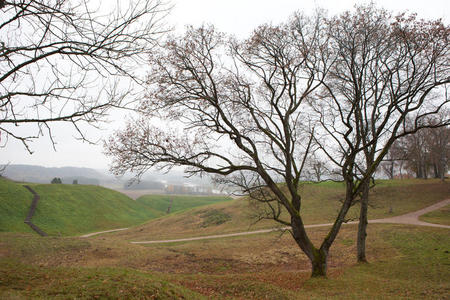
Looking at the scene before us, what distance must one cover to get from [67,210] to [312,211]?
3950 cm

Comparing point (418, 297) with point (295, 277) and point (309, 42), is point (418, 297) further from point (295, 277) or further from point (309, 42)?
point (309, 42)

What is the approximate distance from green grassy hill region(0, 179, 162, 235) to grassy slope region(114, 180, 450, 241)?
9049 mm

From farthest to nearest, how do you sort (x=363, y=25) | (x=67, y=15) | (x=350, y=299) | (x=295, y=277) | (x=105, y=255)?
(x=105, y=255), (x=295, y=277), (x=363, y=25), (x=350, y=299), (x=67, y=15)

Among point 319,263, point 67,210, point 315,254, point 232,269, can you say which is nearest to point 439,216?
point 232,269

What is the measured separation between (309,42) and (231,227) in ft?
90.2

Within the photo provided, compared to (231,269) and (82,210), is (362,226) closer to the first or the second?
(231,269)

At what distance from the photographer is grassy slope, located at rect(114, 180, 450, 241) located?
34.2 meters

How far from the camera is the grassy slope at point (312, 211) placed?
3419cm

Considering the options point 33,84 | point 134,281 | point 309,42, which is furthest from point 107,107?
point 309,42

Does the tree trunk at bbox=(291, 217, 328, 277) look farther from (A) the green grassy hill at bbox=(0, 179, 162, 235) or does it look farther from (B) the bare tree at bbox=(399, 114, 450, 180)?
(A) the green grassy hill at bbox=(0, 179, 162, 235)

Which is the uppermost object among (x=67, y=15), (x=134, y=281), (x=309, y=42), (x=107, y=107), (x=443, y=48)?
(x=309, y=42)

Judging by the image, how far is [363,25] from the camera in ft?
39.4

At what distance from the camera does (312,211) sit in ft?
123

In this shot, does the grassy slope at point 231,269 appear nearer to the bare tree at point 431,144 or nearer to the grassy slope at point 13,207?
the grassy slope at point 13,207
